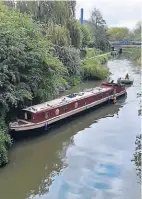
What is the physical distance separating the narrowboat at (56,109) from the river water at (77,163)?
2.20ft

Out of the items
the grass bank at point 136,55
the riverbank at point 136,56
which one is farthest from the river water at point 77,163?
the grass bank at point 136,55

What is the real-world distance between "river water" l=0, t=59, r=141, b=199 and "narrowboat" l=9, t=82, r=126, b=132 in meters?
0.67

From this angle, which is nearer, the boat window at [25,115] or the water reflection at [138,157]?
the water reflection at [138,157]

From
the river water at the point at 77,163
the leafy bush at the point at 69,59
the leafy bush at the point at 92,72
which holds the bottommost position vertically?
the river water at the point at 77,163

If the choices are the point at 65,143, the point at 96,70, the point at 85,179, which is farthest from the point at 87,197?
the point at 96,70

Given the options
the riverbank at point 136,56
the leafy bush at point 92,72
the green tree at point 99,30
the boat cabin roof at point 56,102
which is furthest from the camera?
the green tree at point 99,30

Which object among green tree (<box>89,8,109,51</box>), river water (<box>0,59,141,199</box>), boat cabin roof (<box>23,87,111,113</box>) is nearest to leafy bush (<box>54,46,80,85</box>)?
boat cabin roof (<box>23,87,111,113</box>)

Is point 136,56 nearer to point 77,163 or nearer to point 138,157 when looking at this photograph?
point 138,157

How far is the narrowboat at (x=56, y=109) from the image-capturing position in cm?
1734

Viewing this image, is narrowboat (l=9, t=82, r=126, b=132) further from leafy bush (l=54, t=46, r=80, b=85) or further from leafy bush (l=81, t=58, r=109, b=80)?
leafy bush (l=81, t=58, r=109, b=80)

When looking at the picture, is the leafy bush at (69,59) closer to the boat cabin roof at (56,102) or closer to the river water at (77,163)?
the boat cabin roof at (56,102)

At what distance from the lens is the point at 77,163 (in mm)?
14492

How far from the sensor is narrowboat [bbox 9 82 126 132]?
17.3m

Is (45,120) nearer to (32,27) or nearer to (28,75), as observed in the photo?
(28,75)
